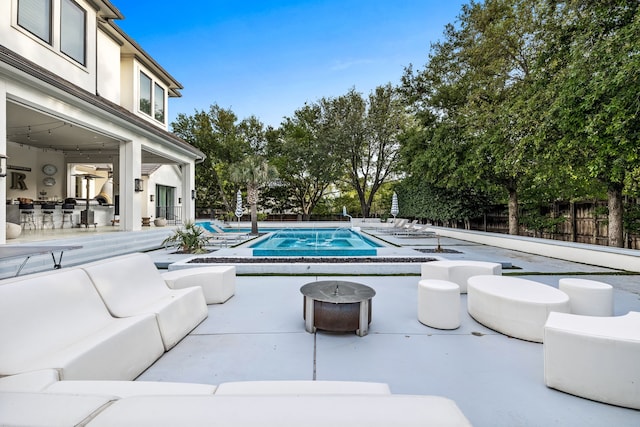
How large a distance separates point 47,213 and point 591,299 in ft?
49.2

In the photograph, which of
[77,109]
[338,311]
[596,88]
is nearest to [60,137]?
[77,109]

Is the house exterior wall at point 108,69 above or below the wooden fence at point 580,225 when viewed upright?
above

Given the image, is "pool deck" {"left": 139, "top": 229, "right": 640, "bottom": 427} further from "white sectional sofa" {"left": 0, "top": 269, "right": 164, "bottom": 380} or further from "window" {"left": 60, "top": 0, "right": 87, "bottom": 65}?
"window" {"left": 60, "top": 0, "right": 87, "bottom": 65}

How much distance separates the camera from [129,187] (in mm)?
9797

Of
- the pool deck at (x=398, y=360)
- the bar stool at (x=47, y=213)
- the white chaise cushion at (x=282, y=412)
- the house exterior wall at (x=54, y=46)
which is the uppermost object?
the house exterior wall at (x=54, y=46)

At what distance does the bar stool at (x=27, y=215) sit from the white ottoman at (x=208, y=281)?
8.83 m

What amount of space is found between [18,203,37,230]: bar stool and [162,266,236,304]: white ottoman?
29.0ft

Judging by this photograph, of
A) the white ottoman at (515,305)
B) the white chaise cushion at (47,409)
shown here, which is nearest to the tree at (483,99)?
the white ottoman at (515,305)

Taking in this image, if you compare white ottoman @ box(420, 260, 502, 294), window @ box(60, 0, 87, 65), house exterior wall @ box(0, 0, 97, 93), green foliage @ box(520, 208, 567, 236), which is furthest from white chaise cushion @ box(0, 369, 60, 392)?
green foliage @ box(520, 208, 567, 236)

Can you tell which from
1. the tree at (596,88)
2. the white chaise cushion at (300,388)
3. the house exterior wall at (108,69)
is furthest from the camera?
the house exterior wall at (108,69)

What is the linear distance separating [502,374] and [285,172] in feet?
79.9

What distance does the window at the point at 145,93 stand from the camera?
12352 mm

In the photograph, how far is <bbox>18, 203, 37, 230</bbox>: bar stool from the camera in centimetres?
960

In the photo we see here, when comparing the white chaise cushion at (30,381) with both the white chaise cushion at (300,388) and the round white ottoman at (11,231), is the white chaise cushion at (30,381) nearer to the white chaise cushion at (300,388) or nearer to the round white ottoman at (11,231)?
the white chaise cushion at (300,388)
